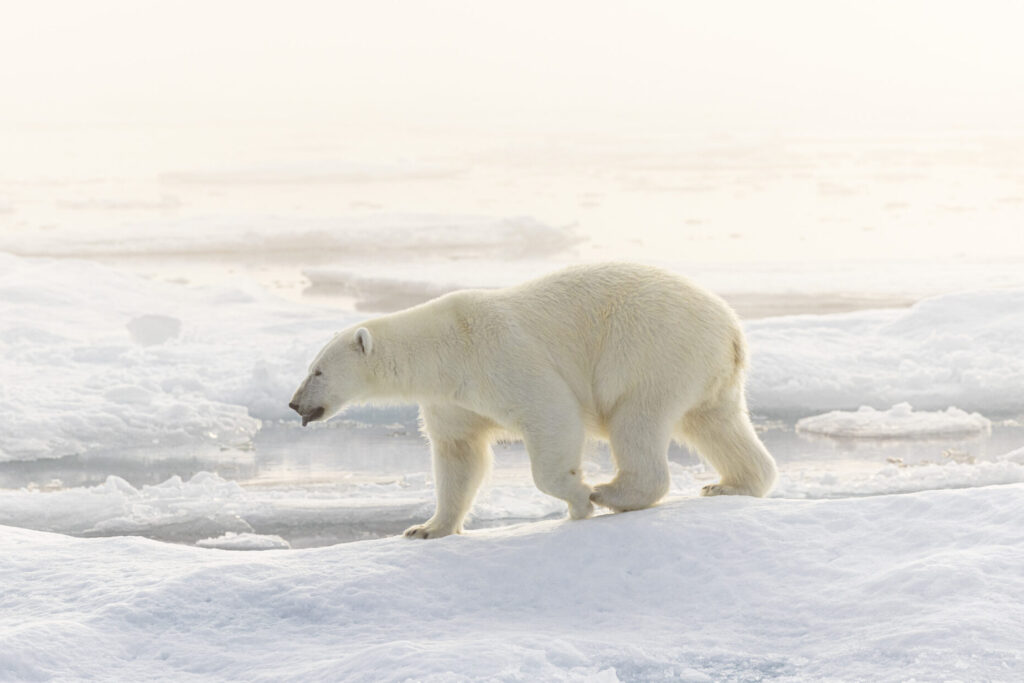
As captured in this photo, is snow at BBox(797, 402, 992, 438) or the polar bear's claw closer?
the polar bear's claw

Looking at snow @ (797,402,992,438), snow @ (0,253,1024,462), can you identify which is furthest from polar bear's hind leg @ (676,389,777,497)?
snow @ (0,253,1024,462)

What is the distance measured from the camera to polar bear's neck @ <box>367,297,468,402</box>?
4.20 m

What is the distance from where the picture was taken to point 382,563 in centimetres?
395

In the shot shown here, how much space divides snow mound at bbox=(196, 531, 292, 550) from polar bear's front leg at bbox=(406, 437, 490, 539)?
5.16 ft

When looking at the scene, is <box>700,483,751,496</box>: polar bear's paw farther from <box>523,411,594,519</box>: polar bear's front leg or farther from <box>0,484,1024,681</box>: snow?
<box>523,411,594,519</box>: polar bear's front leg

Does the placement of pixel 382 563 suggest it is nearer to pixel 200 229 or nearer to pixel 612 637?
pixel 612 637

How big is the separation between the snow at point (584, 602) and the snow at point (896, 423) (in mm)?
4141

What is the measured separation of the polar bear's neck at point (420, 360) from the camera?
4.20m

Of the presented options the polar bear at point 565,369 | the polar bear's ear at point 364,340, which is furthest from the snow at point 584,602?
the polar bear's ear at point 364,340

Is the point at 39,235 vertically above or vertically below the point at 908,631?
above

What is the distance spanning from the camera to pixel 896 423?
8.14 meters

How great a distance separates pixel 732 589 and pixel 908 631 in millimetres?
587

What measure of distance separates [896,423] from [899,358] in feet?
5.54

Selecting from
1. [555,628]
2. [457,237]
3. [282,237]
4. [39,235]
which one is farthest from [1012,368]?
[39,235]
